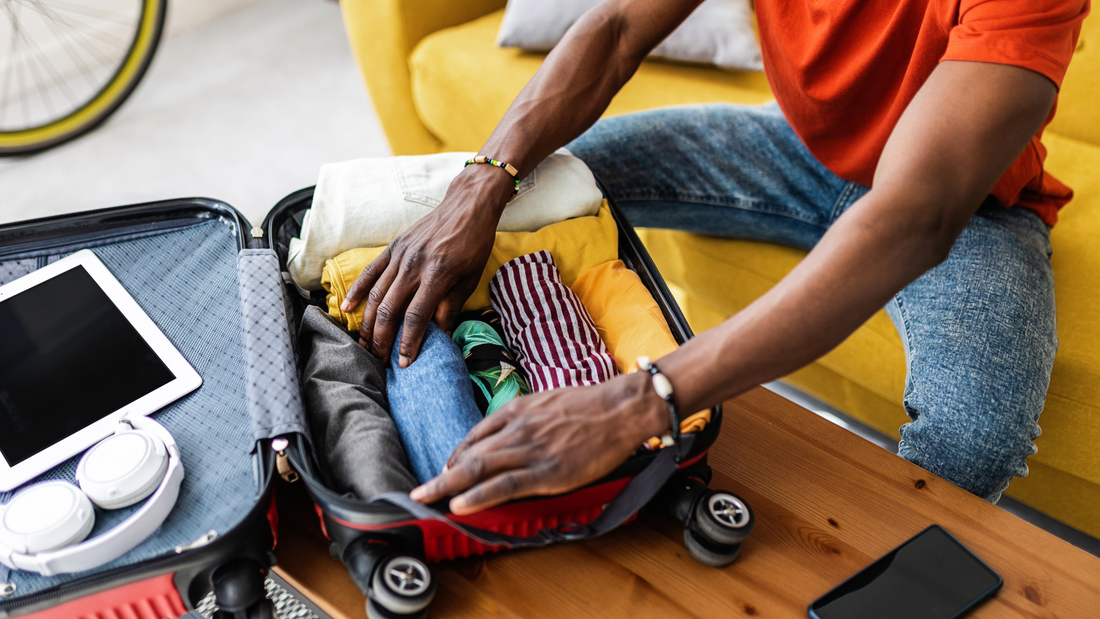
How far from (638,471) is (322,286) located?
46cm

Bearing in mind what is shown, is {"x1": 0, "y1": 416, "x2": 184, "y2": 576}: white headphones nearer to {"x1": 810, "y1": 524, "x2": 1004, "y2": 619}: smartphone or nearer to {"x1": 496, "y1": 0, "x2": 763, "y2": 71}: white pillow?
{"x1": 810, "y1": 524, "x2": 1004, "y2": 619}: smartphone

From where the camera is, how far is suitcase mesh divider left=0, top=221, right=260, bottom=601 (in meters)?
0.64

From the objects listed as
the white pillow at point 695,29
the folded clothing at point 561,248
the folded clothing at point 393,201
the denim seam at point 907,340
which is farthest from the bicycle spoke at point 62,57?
the denim seam at point 907,340

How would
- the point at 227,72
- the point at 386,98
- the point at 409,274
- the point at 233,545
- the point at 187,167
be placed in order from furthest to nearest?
the point at 227,72, the point at 187,167, the point at 386,98, the point at 409,274, the point at 233,545

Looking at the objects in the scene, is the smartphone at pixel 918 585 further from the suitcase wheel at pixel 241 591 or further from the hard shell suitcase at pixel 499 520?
the suitcase wheel at pixel 241 591

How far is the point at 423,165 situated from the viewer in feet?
3.13

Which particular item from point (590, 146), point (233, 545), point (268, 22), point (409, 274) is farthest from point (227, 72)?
point (233, 545)

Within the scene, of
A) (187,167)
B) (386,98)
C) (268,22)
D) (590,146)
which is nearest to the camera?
(590,146)

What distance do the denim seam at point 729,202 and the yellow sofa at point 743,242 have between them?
0.07m

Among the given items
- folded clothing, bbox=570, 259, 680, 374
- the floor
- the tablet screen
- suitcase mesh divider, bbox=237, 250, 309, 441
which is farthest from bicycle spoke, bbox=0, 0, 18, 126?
folded clothing, bbox=570, 259, 680, 374

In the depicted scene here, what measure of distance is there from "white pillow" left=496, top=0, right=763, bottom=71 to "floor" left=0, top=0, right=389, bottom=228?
74cm

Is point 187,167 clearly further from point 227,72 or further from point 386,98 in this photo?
point 386,98

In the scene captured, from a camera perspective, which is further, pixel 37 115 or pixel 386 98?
pixel 37 115

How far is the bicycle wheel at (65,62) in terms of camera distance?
2.01 m
